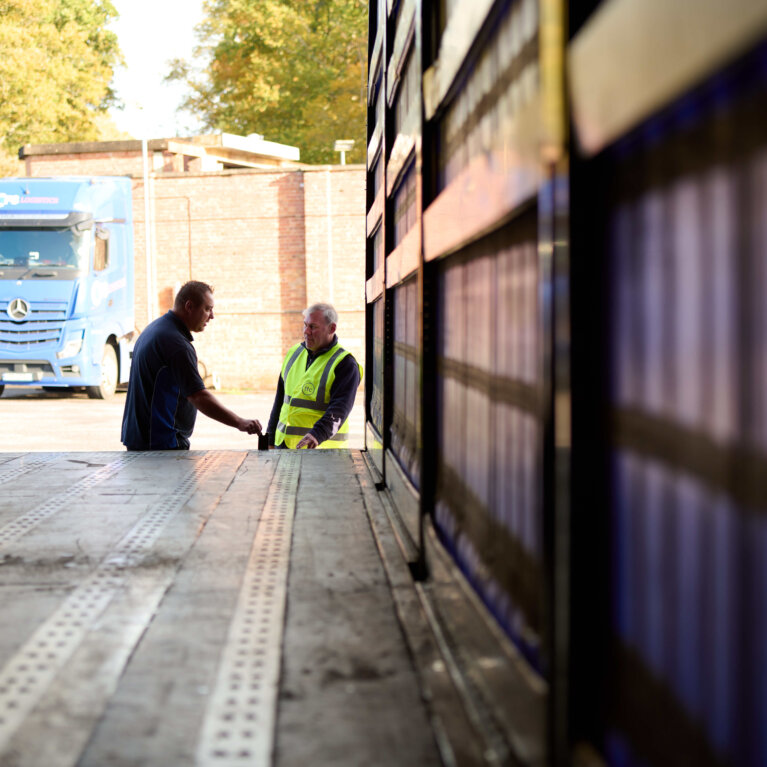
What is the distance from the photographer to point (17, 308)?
64.6ft

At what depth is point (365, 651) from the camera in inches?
113

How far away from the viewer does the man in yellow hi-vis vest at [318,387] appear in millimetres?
7551

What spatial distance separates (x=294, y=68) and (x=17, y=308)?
61.9ft

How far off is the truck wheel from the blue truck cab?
0.68 meters

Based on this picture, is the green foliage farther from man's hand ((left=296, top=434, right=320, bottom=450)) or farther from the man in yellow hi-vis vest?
man's hand ((left=296, top=434, right=320, bottom=450))

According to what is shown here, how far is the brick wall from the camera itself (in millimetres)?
24391

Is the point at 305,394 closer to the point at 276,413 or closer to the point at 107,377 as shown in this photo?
→ the point at 276,413

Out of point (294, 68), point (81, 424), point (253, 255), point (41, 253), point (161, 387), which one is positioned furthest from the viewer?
point (294, 68)

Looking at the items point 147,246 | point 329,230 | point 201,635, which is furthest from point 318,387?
point 147,246

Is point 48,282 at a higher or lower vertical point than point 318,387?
higher

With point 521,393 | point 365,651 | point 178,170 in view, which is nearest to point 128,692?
point 365,651

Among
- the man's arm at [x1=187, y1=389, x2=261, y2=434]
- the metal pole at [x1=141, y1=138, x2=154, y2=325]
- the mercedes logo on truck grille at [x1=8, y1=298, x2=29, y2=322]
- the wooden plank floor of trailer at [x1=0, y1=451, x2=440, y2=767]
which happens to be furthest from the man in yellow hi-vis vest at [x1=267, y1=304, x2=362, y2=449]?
the metal pole at [x1=141, y1=138, x2=154, y2=325]

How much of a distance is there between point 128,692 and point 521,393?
1.20m

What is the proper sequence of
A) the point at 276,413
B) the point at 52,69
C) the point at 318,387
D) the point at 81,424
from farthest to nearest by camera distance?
the point at 52,69
the point at 81,424
the point at 276,413
the point at 318,387
